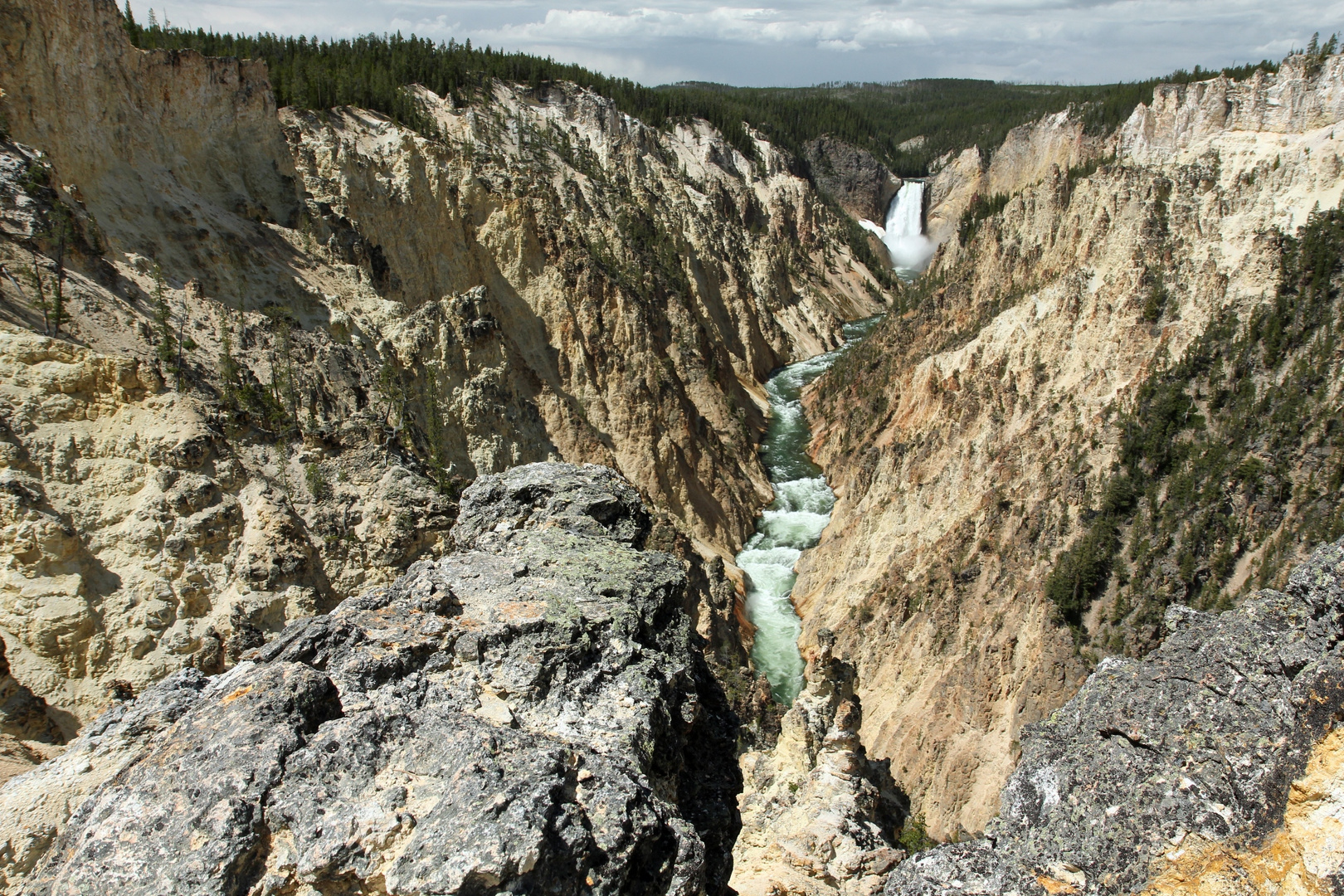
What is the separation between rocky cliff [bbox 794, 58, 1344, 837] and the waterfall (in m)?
62.9

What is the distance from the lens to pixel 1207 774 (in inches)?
212

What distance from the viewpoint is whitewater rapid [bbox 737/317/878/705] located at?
2634cm

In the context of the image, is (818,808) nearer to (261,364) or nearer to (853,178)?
(261,364)

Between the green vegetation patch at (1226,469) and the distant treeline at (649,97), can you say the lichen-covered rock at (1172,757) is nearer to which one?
the green vegetation patch at (1226,469)

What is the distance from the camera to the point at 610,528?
895 cm

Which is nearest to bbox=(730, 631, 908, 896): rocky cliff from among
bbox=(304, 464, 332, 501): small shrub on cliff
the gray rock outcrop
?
bbox=(304, 464, 332, 501): small shrub on cliff

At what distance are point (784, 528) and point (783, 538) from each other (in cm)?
95

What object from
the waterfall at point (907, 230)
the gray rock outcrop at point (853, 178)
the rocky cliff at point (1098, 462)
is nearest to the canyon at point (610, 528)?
the rocky cliff at point (1098, 462)

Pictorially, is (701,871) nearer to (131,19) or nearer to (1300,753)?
(1300,753)

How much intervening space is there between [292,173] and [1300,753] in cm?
2938

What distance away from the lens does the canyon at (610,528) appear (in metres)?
5.31

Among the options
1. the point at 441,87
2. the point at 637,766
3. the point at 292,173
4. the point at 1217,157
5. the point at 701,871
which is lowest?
the point at 701,871

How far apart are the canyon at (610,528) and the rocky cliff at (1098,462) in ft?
0.48

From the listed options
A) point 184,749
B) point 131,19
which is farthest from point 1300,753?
point 131,19
